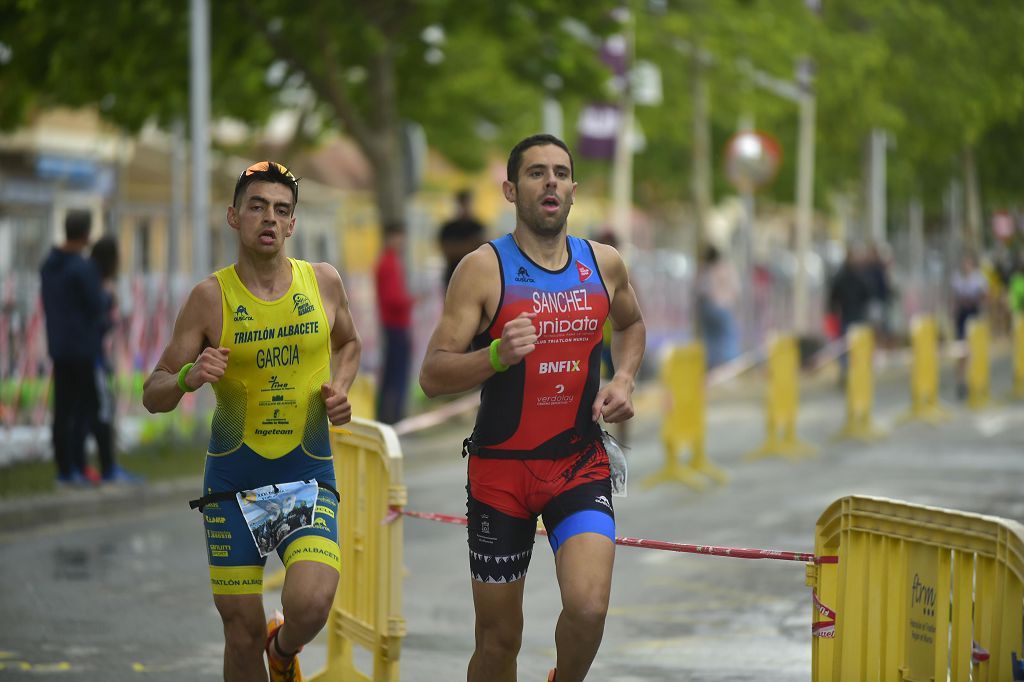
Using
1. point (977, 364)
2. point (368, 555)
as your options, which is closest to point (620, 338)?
point (368, 555)

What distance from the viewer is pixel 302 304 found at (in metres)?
6.12

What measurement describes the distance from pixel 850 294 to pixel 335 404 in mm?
20763

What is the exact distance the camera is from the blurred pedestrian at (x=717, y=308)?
2556 cm

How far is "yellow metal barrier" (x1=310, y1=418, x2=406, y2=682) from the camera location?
23.6ft

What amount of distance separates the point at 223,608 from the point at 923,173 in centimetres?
3773

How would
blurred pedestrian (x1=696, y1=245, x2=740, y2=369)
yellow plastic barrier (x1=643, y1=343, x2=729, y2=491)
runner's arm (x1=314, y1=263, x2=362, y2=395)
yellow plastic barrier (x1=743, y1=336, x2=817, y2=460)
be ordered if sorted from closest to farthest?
runner's arm (x1=314, y1=263, x2=362, y2=395), yellow plastic barrier (x1=643, y1=343, x2=729, y2=491), yellow plastic barrier (x1=743, y1=336, x2=817, y2=460), blurred pedestrian (x1=696, y1=245, x2=740, y2=369)

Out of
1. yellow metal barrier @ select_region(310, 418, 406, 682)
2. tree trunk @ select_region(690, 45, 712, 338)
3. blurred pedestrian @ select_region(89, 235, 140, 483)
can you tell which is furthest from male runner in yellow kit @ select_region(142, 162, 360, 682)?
tree trunk @ select_region(690, 45, 712, 338)

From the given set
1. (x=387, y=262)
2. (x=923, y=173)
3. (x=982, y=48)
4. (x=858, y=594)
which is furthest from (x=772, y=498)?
(x=923, y=173)

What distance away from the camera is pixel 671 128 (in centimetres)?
3909

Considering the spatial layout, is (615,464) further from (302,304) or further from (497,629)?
(302,304)

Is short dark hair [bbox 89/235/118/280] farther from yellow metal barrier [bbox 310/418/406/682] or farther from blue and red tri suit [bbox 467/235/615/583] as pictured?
blue and red tri suit [bbox 467/235/615/583]

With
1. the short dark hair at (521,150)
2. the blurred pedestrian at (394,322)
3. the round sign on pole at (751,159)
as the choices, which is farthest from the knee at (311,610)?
the round sign on pole at (751,159)

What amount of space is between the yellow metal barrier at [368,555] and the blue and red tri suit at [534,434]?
1.32 m

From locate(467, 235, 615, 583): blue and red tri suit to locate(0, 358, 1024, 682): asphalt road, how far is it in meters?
2.00
